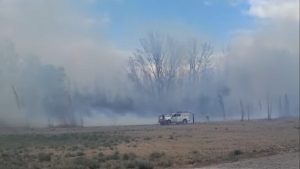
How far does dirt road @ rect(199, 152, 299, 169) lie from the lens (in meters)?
29.2

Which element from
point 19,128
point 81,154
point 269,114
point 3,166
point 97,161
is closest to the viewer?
point 3,166

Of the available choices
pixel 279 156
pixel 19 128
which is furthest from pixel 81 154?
pixel 19 128

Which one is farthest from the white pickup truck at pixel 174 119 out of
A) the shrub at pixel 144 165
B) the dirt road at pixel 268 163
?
the shrub at pixel 144 165

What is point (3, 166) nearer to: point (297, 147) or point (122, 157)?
point (122, 157)

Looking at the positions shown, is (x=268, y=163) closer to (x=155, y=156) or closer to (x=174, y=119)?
(x=155, y=156)

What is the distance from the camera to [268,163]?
31.2m

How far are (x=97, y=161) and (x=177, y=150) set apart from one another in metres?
11.0

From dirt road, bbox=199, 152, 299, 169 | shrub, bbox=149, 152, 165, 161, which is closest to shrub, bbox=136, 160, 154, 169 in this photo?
dirt road, bbox=199, 152, 299, 169

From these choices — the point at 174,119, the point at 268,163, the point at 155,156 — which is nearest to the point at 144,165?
the point at 155,156

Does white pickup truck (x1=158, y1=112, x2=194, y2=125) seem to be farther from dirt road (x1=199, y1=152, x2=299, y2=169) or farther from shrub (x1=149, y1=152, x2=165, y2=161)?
dirt road (x1=199, y1=152, x2=299, y2=169)

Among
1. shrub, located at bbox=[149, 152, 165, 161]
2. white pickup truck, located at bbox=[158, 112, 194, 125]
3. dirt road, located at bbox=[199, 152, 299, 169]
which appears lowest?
dirt road, located at bbox=[199, 152, 299, 169]

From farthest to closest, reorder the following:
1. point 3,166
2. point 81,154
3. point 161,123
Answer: point 161,123
point 81,154
point 3,166

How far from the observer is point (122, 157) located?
33719 mm

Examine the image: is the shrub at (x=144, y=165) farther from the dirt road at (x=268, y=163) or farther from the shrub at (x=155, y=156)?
the shrub at (x=155, y=156)
